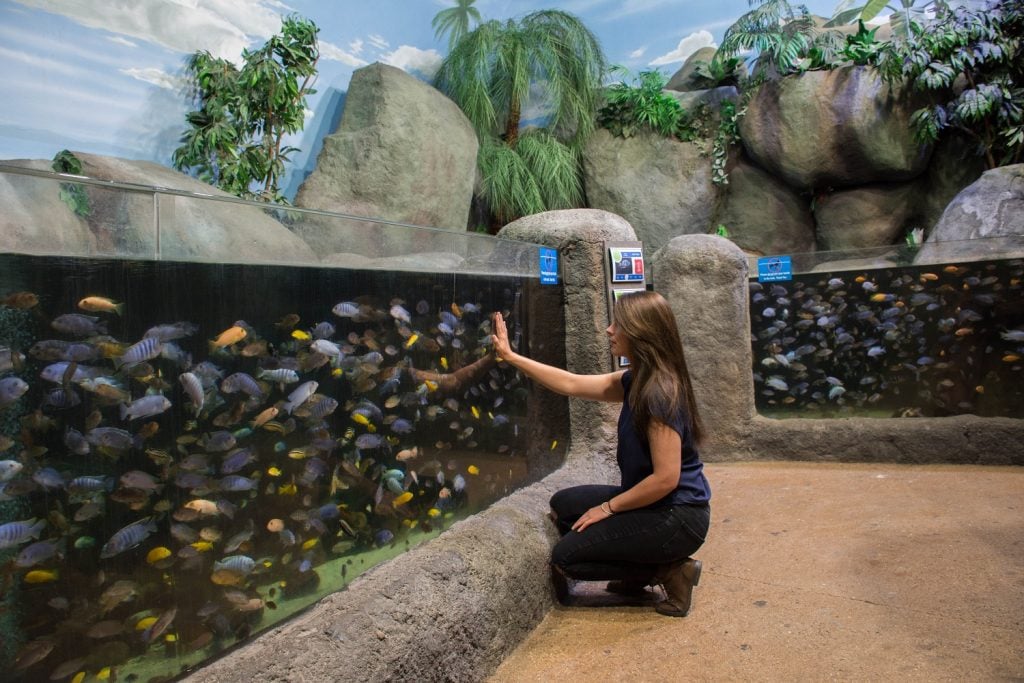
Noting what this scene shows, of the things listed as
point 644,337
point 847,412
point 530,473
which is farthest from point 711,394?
point 644,337

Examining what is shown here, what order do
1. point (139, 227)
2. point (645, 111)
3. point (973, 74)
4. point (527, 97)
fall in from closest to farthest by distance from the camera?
point (139, 227) → point (973, 74) → point (527, 97) → point (645, 111)

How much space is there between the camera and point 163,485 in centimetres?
192

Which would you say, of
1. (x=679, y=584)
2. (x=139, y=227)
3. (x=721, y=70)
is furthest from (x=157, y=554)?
(x=721, y=70)

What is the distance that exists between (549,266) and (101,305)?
289 centimetres

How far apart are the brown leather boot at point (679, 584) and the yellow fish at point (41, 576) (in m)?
2.41

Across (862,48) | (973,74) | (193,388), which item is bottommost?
(193,388)

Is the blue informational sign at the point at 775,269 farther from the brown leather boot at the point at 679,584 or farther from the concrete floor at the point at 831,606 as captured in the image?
the brown leather boot at the point at 679,584

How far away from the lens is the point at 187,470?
1.99 metres

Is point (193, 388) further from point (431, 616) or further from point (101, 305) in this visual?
point (431, 616)

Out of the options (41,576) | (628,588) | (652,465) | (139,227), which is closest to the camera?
(41,576)

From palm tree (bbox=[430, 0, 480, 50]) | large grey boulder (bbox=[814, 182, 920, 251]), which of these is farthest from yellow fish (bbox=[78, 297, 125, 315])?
large grey boulder (bbox=[814, 182, 920, 251])

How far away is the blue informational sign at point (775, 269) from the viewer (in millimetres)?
6918

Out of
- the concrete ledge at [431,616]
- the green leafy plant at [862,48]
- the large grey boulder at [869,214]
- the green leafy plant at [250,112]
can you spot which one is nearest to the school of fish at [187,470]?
the concrete ledge at [431,616]

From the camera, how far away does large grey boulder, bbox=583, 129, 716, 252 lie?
41.8 ft
